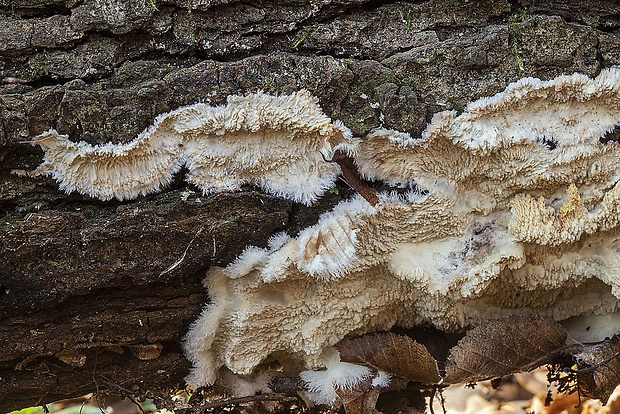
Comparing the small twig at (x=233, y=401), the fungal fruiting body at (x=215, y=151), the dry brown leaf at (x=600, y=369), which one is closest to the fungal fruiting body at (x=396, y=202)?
the fungal fruiting body at (x=215, y=151)

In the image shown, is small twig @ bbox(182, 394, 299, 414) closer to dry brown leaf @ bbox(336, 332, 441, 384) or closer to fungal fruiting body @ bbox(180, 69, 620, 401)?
fungal fruiting body @ bbox(180, 69, 620, 401)

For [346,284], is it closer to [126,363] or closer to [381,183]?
[381,183]

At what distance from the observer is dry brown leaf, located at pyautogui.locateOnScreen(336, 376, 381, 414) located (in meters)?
2.75

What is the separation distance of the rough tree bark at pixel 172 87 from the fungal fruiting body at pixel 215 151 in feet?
0.19

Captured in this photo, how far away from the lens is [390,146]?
2375mm

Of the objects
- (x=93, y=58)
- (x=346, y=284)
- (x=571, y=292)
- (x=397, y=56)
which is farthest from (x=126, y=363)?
(x=571, y=292)

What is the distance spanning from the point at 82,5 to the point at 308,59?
103 cm

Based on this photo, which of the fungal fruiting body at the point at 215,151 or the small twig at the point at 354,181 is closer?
the fungal fruiting body at the point at 215,151

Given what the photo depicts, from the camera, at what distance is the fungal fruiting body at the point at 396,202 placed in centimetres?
230

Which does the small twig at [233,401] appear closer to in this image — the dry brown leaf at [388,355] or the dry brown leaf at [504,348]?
the dry brown leaf at [388,355]

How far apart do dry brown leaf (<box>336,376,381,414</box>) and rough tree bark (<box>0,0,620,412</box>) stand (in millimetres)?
974

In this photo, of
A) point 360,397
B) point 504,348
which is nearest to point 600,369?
point 504,348

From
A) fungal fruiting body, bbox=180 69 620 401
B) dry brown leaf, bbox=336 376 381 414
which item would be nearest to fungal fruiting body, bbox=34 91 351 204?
fungal fruiting body, bbox=180 69 620 401

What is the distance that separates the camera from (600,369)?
2.70m
